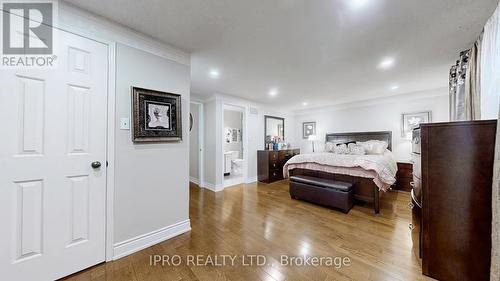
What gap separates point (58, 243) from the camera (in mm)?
1469

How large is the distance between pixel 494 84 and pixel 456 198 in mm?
1066

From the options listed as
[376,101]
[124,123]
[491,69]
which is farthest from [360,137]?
[124,123]

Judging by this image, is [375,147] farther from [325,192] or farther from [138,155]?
[138,155]

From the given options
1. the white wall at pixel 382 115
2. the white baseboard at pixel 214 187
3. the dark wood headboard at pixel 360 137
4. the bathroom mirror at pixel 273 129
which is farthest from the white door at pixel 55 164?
the white wall at pixel 382 115

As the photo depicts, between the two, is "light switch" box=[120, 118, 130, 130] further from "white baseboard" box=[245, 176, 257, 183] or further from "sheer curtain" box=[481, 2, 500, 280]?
"white baseboard" box=[245, 176, 257, 183]

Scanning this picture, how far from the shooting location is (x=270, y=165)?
5008 mm

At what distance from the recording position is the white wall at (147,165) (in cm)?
177

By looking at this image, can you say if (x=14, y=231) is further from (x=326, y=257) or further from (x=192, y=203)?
(x=326, y=257)

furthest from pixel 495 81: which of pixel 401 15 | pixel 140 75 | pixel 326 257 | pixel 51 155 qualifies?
pixel 51 155

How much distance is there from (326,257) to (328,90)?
332 cm

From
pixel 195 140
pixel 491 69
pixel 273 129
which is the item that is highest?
pixel 491 69

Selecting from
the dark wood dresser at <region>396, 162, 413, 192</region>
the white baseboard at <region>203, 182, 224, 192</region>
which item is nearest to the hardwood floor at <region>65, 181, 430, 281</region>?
the white baseboard at <region>203, 182, 224, 192</region>
